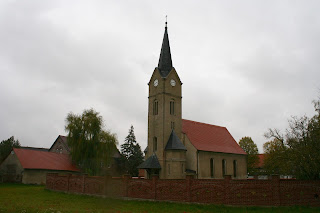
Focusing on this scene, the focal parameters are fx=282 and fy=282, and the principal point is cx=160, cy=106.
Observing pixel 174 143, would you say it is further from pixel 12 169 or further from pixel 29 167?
pixel 12 169

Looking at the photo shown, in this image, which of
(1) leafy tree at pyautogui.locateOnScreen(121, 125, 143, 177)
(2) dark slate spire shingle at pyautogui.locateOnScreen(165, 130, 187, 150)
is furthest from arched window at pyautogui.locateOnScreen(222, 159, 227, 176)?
(1) leafy tree at pyautogui.locateOnScreen(121, 125, 143, 177)

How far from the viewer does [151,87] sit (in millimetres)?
38438

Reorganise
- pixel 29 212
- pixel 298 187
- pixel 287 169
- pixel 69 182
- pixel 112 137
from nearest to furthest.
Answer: pixel 29 212, pixel 298 187, pixel 287 169, pixel 69 182, pixel 112 137

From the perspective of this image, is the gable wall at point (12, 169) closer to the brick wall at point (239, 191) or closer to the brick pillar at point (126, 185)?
the brick pillar at point (126, 185)

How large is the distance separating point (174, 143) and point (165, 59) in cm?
1177

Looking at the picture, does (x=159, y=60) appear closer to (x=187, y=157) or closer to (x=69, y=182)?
(x=187, y=157)

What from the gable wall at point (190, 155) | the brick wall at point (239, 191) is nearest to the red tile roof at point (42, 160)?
the gable wall at point (190, 155)

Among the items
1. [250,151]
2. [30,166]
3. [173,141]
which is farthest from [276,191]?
[250,151]

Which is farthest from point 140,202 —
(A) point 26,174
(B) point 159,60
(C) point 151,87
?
(A) point 26,174

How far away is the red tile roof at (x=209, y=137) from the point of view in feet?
129

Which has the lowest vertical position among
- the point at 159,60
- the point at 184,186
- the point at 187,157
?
the point at 184,186

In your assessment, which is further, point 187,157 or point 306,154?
point 187,157

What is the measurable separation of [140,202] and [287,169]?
12.9 metres

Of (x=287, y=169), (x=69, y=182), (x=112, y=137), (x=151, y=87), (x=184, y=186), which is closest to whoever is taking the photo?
(x=184, y=186)
